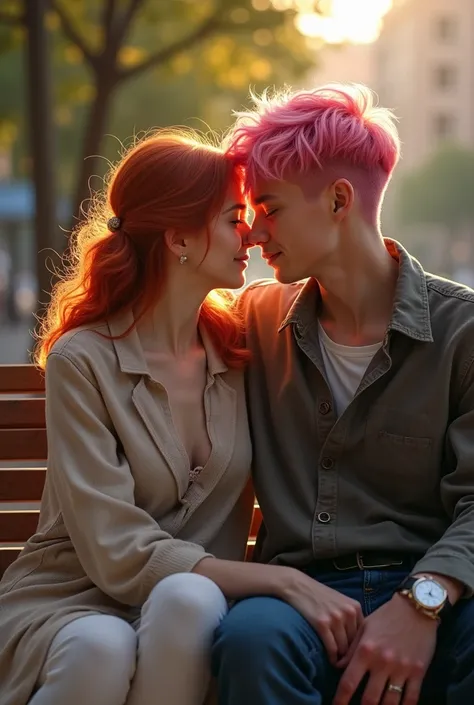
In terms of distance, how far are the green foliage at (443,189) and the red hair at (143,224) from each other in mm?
66351

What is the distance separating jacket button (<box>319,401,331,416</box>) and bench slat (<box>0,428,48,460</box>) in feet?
3.49

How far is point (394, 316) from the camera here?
3477mm

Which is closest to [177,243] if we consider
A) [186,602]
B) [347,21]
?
[186,602]

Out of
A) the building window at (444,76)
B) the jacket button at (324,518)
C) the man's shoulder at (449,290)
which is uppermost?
the building window at (444,76)

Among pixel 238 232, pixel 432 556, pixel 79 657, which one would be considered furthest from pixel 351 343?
pixel 79 657

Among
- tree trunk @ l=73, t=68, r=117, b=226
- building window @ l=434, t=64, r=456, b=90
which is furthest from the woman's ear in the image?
building window @ l=434, t=64, r=456, b=90

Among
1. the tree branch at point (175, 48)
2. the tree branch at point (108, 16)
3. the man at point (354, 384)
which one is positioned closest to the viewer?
the man at point (354, 384)

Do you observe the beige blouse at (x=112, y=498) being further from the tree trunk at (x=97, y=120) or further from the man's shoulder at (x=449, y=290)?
the tree trunk at (x=97, y=120)

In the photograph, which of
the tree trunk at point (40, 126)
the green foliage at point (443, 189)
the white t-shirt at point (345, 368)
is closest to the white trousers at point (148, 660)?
the white t-shirt at point (345, 368)

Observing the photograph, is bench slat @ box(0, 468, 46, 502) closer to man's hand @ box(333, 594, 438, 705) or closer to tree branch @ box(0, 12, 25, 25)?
man's hand @ box(333, 594, 438, 705)

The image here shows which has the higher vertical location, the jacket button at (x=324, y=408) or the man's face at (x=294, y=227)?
the man's face at (x=294, y=227)

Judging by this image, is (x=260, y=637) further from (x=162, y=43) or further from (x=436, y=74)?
(x=436, y=74)

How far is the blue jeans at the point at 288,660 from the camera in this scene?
2822 mm

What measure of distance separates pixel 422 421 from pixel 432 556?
0.42 meters
